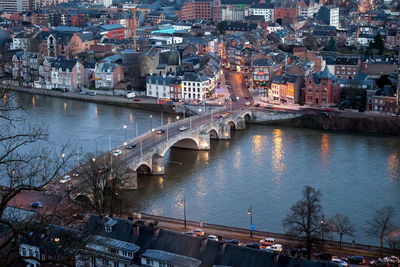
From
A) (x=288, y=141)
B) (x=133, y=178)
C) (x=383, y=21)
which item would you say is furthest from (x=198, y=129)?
(x=383, y=21)

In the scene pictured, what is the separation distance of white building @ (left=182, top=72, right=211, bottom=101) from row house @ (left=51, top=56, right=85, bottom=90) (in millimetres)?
5842

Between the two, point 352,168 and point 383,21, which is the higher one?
point 383,21

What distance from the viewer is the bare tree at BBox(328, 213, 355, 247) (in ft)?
38.0

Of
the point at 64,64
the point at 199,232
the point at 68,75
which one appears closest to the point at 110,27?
the point at 64,64

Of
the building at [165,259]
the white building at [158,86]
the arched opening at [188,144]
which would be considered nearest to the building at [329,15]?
the white building at [158,86]

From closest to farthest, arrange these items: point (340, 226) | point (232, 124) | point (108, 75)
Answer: point (340, 226) < point (232, 124) < point (108, 75)

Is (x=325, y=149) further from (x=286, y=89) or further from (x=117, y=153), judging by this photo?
(x=117, y=153)

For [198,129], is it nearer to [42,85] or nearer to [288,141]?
[288,141]

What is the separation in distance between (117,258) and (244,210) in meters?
4.39

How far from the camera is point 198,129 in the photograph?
19094 mm

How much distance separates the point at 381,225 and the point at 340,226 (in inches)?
38.1

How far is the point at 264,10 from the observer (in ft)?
146

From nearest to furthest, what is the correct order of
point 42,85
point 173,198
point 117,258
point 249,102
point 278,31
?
point 117,258 < point 173,198 < point 249,102 < point 42,85 < point 278,31

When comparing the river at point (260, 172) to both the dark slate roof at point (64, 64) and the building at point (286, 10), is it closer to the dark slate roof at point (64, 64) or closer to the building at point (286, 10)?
the dark slate roof at point (64, 64)
